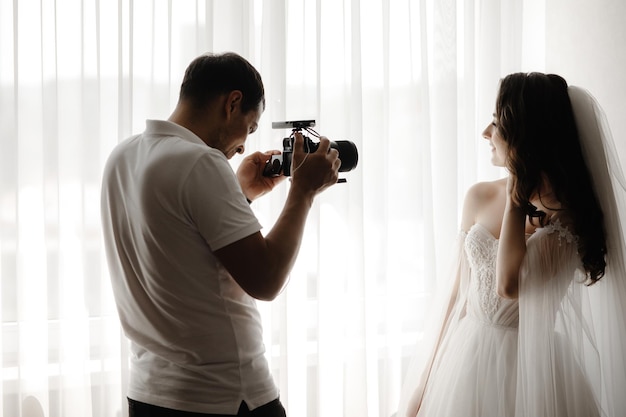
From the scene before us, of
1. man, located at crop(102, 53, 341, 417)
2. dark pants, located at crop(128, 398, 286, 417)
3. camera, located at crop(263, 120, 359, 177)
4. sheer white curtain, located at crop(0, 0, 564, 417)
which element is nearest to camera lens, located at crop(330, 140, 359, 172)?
camera, located at crop(263, 120, 359, 177)

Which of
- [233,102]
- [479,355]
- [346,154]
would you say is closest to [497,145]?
[346,154]

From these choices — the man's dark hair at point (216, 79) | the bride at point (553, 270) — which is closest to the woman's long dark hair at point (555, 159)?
the bride at point (553, 270)

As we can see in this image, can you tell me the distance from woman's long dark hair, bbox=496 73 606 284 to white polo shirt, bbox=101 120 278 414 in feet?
2.45

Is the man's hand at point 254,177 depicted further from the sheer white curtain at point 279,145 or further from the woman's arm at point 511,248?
the woman's arm at point 511,248

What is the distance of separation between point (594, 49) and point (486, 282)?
39.4 inches

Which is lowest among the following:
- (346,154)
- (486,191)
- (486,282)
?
(486,282)

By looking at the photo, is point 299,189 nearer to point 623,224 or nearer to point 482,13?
point 623,224

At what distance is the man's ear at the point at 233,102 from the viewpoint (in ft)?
3.72

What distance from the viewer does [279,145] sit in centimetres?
200

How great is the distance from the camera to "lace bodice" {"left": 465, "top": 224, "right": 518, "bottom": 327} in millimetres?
1521

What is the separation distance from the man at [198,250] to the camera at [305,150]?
0.10 m

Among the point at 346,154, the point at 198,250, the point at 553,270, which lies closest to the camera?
the point at 198,250

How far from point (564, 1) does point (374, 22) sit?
699mm

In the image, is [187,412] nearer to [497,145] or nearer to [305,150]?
[305,150]
